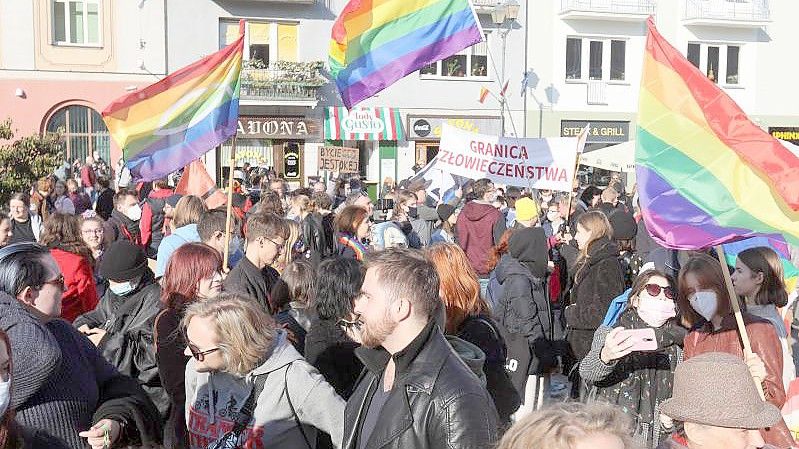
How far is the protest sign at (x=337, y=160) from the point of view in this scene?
17.3 meters

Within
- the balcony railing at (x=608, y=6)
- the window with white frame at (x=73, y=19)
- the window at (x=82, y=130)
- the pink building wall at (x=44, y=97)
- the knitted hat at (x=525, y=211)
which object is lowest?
the knitted hat at (x=525, y=211)

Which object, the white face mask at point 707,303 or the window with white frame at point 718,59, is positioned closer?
the white face mask at point 707,303

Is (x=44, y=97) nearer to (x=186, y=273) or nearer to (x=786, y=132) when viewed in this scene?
(x=186, y=273)

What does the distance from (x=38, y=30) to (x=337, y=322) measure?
2324cm

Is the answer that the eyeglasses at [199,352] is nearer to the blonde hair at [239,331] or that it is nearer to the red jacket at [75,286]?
the blonde hair at [239,331]

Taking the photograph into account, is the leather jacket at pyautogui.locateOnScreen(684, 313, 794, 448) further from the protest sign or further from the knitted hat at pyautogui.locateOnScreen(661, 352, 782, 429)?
the protest sign

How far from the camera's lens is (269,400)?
3473 mm

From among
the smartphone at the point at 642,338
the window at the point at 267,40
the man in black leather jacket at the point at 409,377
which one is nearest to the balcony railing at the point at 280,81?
the window at the point at 267,40

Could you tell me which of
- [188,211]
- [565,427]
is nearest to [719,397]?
[565,427]

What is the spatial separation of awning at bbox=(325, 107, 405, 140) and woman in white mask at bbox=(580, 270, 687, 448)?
888 inches

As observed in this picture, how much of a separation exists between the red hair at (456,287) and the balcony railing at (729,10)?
27.2 metres

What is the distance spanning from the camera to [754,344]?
14.0 feet

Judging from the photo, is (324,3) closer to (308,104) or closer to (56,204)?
(308,104)

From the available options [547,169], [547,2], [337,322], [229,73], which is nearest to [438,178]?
[547,169]
